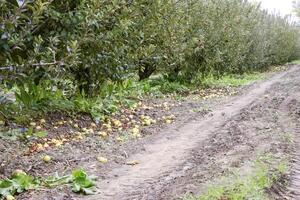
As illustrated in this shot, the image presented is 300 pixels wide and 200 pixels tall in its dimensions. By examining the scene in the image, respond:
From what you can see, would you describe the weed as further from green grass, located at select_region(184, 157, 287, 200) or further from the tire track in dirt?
the tire track in dirt

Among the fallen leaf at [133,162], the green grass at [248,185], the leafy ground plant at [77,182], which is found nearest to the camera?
the green grass at [248,185]

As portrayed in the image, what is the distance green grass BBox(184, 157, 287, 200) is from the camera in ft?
12.4

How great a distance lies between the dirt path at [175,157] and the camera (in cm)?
432

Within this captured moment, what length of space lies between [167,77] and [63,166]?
906 cm

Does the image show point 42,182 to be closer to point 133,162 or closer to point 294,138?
point 133,162

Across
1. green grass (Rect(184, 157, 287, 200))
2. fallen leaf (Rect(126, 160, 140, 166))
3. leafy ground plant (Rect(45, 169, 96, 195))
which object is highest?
green grass (Rect(184, 157, 287, 200))

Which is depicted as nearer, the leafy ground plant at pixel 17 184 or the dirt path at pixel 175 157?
the leafy ground plant at pixel 17 184

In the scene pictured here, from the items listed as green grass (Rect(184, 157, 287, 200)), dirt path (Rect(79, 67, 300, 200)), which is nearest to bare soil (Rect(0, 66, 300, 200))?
dirt path (Rect(79, 67, 300, 200))

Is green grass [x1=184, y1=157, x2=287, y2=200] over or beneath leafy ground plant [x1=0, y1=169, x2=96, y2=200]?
over

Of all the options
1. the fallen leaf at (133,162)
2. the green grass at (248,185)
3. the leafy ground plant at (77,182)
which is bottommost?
the fallen leaf at (133,162)

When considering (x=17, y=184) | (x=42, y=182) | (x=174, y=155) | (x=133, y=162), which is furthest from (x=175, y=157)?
(x=17, y=184)

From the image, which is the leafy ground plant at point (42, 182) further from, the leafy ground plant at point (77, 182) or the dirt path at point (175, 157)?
the dirt path at point (175, 157)

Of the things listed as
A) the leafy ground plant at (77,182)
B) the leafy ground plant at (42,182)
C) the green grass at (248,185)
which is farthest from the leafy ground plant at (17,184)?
the green grass at (248,185)

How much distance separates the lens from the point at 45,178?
4590 mm
